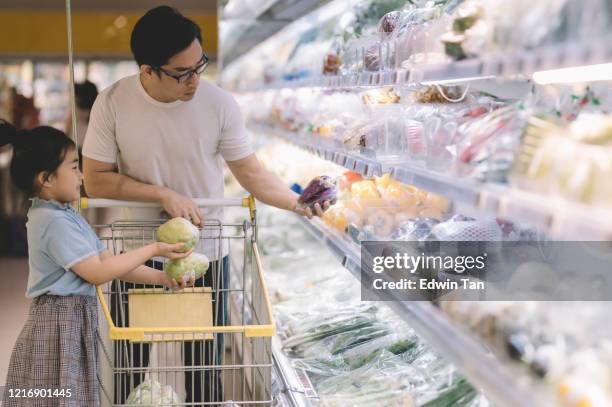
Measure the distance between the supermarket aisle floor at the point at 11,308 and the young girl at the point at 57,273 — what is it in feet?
2.14

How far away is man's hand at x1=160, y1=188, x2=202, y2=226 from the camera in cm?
268

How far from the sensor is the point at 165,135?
9.45 feet

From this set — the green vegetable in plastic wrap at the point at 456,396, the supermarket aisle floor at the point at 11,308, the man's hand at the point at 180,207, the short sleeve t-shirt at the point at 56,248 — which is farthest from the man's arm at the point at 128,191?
the green vegetable in plastic wrap at the point at 456,396

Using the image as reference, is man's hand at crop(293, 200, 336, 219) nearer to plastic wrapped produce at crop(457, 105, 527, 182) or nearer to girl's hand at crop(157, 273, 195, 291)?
girl's hand at crop(157, 273, 195, 291)

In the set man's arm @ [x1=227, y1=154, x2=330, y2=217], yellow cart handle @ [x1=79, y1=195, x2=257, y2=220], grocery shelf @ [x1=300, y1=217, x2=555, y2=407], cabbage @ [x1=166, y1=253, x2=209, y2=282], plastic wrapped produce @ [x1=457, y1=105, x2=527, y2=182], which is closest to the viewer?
grocery shelf @ [x1=300, y1=217, x2=555, y2=407]

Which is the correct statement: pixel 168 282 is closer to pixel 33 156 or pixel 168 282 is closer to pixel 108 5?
pixel 33 156

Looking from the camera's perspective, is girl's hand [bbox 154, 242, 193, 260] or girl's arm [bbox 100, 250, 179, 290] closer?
girl's hand [bbox 154, 242, 193, 260]

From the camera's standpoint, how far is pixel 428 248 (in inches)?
94.3

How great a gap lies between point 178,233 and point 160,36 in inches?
26.4

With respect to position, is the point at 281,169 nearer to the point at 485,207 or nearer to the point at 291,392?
the point at 291,392

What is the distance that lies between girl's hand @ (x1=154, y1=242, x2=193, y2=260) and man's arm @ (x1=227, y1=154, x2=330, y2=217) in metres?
0.62

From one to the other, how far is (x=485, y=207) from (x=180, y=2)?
106 inches

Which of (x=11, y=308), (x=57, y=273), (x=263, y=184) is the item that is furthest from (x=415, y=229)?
(x=11, y=308)

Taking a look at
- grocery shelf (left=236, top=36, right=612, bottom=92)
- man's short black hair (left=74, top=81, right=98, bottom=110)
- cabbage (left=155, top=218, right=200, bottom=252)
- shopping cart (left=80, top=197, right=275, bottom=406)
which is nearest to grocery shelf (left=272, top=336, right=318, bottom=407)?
shopping cart (left=80, top=197, right=275, bottom=406)
